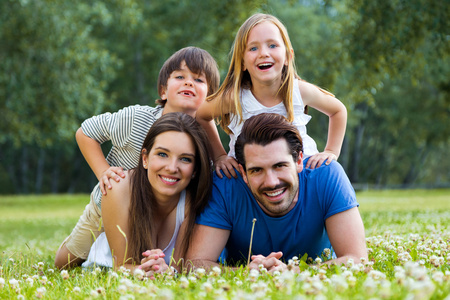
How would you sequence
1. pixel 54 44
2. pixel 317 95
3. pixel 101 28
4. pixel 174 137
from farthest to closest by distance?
pixel 101 28
pixel 54 44
pixel 317 95
pixel 174 137

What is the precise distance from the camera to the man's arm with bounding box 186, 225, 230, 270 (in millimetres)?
4387

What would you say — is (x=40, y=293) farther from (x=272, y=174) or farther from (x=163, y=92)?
(x=163, y=92)

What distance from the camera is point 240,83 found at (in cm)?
556

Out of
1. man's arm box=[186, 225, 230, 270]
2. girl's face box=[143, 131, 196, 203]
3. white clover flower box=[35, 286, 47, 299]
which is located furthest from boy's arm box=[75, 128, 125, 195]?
white clover flower box=[35, 286, 47, 299]

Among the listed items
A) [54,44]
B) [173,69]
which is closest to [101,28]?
[54,44]

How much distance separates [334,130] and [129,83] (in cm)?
2977

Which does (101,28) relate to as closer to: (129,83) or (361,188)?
(129,83)

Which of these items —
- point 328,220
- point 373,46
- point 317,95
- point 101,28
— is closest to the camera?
point 328,220

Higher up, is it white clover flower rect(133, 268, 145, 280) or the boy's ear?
the boy's ear

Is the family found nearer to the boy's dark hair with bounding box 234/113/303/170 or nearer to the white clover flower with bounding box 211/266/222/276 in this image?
the boy's dark hair with bounding box 234/113/303/170

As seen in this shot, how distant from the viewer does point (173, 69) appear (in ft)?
18.9

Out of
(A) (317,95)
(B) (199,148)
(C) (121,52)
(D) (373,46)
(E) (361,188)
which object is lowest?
→ (E) (361,188)

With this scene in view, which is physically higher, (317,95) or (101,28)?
(101,28)

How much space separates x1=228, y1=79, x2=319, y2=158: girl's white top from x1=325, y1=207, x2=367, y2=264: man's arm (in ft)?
3.39
